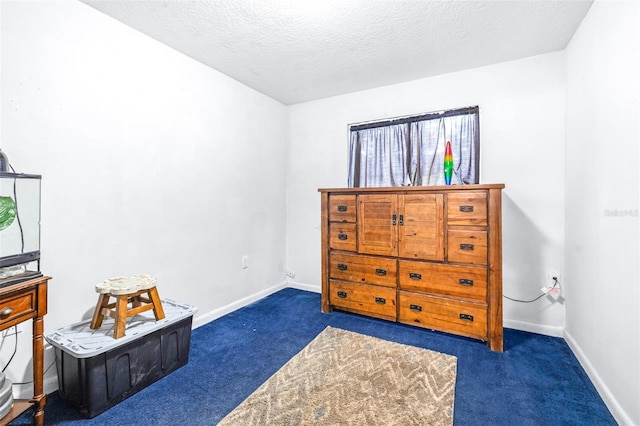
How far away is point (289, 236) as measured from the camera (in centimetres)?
374

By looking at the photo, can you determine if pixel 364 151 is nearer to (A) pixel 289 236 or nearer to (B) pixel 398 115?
(B) pixel 398 115

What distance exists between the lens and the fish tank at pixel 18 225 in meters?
1.30

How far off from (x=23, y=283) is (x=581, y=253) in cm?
322

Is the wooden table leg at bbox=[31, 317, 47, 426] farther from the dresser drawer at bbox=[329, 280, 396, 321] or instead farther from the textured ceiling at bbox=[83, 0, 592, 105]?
the dresser drawer at bbox=[329, 280, 396, 321]

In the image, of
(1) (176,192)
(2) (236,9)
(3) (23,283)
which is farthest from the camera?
(1) (176,192)

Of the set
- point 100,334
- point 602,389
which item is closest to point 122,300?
point 100,334

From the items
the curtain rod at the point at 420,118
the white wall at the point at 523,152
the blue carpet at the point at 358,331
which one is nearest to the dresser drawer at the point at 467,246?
the white wall at the point at 523,152

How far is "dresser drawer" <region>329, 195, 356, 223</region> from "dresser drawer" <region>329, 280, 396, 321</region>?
62 cm

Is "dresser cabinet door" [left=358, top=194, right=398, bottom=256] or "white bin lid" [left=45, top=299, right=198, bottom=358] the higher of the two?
"dresser cabinet door" [left=358, top=194, right=398, bottom=256]

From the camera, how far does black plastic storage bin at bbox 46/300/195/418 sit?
1.49 m

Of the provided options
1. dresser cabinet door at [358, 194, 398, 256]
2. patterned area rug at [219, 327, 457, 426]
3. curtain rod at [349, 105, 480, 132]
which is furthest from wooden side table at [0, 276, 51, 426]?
curtain rod at [349, 105, 480, 132]

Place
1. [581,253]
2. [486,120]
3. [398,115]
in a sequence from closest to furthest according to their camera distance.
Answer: [581,253]
[486,120]
[398,115]

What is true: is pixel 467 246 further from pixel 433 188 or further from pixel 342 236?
pixel 342 236

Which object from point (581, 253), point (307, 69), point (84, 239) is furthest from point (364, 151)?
point (84, 239)
